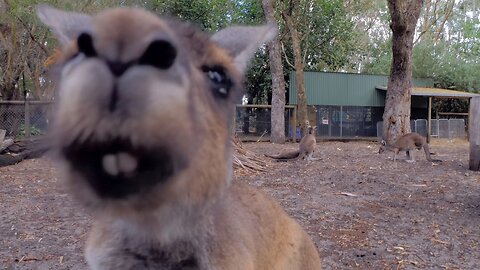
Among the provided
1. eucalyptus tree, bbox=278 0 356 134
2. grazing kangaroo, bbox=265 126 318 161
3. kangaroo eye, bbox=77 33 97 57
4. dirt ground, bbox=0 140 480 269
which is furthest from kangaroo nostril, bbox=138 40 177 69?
eucalyptus tree, bbox=278 0 356 134

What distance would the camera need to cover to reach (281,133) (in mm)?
23438

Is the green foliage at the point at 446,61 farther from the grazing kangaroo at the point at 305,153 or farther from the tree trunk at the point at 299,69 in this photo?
the grazing kangaroo at the point at 305,153

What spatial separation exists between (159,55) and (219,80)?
0.53 m

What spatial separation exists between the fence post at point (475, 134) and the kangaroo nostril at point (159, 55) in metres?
Answer: 11.5

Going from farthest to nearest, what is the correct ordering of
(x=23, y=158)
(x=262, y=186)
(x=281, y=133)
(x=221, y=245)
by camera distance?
(x=281, y=133) → (x=23, y=158) → (x=262, y=186) → (x=221, y=245)

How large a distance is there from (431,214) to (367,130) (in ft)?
75.8

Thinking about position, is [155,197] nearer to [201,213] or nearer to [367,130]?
[201,213]

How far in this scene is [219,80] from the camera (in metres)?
1.79

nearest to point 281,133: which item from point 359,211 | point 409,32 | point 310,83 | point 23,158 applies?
point 310,83

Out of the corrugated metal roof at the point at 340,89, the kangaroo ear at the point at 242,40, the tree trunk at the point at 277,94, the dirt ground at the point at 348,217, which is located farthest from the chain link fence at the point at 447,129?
the kangaroo ear at the point at 242,40

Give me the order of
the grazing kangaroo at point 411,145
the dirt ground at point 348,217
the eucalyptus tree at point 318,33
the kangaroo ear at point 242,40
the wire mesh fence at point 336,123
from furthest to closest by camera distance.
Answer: the eucalyptus tree at point 318,33, the wire mesh fence at point 336,123, the grazing kangaroo at point 411,145, the dirt ground at point 348,217, the kangaroo ear at point 242,40

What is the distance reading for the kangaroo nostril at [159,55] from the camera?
125 cm

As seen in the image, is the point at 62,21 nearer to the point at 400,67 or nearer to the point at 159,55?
the point at 159,55

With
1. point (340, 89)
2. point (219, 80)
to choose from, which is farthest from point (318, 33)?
point (219, 80)
